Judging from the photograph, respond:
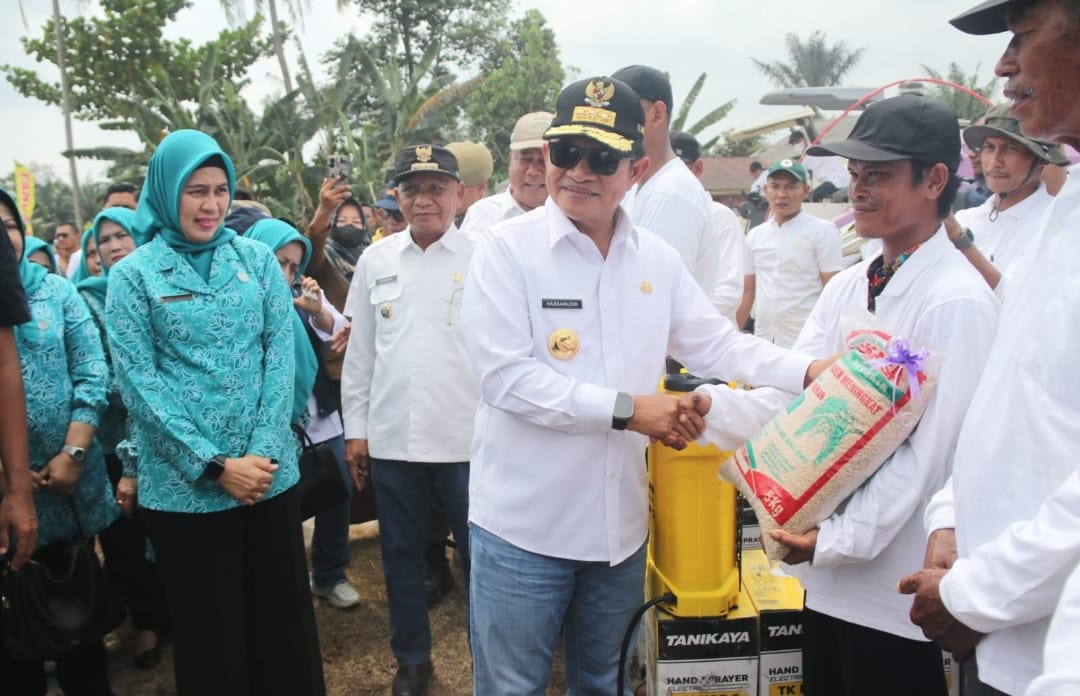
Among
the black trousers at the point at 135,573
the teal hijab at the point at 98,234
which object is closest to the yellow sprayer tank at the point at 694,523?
the black trousers at the point at 135,573

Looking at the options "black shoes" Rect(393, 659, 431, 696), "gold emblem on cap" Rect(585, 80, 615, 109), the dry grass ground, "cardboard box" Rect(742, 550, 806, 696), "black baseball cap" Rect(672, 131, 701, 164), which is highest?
"black baseball cap" Rect(672, 131, 701, 164)

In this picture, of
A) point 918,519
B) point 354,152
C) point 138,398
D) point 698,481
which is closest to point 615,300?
point 698,481

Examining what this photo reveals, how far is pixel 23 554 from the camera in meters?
2.42

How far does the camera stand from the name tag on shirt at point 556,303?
205 centimetres

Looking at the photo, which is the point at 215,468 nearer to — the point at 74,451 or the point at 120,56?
the point at 74,451

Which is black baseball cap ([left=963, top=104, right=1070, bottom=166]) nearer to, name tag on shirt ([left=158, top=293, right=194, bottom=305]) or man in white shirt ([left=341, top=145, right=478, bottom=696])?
man in white shirt ([left=341, top=145, right=478, bottom=696])

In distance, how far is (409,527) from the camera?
316 centimetres

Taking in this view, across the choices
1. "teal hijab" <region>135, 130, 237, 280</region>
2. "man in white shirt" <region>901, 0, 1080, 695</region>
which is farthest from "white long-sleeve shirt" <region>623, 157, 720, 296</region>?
"man in white shirt" <region>901, 0, 1080, 695</region>

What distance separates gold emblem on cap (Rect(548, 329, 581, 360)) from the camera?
80.0 inches

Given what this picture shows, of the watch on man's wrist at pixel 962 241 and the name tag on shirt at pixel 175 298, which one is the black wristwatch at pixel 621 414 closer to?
the name tag on shirt at pixel 175 298

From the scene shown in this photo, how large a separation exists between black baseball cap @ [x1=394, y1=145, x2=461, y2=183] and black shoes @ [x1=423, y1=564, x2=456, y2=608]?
2.12 metres

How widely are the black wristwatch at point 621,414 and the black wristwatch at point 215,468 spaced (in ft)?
4.41

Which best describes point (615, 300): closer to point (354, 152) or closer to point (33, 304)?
point (33, 304)

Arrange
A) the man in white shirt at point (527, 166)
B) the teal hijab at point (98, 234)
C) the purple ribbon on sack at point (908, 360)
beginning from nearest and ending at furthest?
the purple ribbon on sack at point (908, 360) < the teal hijab at point (98, 234) < the man in white shirt at point (527, 166)
